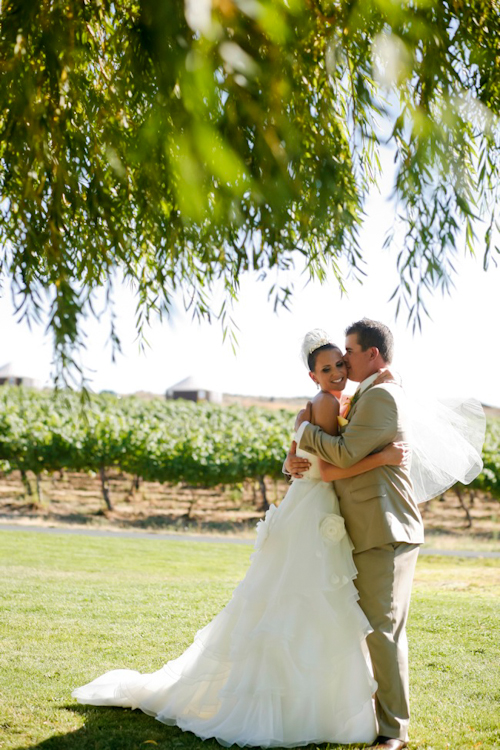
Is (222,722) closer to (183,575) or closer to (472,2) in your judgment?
(472,2)

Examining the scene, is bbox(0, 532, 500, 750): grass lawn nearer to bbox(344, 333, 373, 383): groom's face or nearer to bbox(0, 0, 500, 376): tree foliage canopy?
bbox(344, 333, 373, 383): groom's face

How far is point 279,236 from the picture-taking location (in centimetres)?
245

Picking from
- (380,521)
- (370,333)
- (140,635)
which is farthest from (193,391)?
(380,521)

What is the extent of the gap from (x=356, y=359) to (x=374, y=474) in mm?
594

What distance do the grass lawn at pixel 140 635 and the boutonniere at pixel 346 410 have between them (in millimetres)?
1706

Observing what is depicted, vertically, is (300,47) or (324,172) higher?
(300,47)

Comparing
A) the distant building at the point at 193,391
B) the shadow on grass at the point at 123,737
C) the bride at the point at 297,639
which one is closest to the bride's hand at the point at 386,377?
the bride at the point at 297,639

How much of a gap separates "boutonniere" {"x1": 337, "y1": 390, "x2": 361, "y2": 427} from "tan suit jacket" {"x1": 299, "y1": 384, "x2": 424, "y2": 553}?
62mm

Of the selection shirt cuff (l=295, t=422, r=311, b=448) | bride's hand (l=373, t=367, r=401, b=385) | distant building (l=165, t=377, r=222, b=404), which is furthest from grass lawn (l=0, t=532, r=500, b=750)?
distant building (l=165, t=377, r=222, b=404)

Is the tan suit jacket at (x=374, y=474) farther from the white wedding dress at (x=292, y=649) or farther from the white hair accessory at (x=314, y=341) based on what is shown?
the white hair accessory at (x=314, y=341)

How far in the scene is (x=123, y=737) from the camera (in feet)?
13.3

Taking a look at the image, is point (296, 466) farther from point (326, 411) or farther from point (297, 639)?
point (297, 639)

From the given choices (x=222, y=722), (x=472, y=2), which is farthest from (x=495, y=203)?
(x=222, y=722)

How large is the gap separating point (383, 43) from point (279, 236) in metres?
0.75
